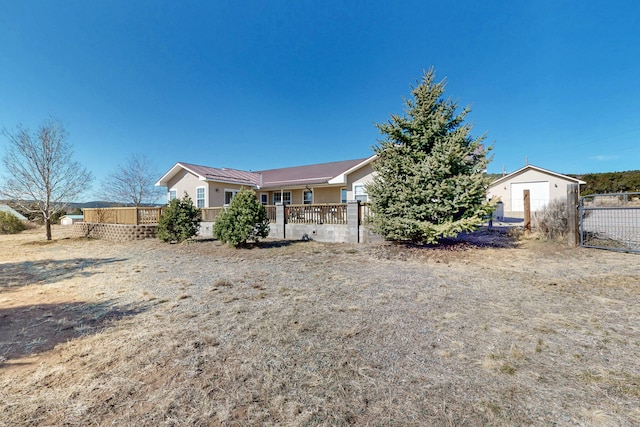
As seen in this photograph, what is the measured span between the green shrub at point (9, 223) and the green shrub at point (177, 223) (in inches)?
618

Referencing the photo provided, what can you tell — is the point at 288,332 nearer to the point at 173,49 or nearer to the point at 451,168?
the point at 451,168

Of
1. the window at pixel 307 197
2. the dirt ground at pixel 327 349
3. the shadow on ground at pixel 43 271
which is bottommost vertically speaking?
the shadow on ground at pixel 43 271

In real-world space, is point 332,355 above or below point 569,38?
below

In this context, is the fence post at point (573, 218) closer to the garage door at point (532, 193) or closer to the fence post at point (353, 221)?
the fence post at point (353, 221)

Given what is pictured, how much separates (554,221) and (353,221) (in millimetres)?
6887

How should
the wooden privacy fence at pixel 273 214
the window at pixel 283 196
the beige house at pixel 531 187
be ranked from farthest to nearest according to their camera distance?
1. the beige house at pixel 531 187
2. the window at pixel 283 196
3. the wooden privacy fence at pixel 273 214

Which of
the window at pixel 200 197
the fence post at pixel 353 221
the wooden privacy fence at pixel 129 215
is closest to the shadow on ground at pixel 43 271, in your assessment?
the wooden privacy fence at pixel 129 215

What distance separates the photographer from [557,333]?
297 centimetres

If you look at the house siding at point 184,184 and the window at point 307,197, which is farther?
the window at point 307,197

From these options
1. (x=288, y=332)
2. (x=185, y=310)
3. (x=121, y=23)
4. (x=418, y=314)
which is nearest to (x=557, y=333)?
(x=418, y=314)

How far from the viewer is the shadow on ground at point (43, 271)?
5801 millimetres

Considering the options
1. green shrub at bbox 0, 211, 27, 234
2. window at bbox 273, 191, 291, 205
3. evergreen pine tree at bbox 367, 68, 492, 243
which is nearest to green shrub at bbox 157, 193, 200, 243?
evergreen pine tree at bbox 367, 68, 492, 243

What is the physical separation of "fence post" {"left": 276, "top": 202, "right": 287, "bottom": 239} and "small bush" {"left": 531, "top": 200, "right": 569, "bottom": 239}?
10158mm

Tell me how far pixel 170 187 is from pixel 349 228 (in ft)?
53.4
